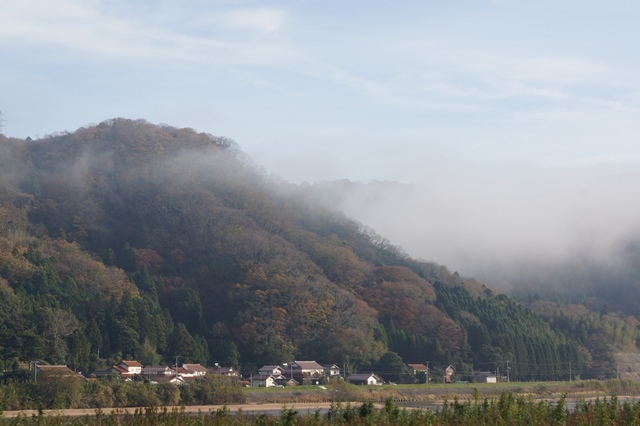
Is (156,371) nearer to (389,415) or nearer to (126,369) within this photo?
(126,369)

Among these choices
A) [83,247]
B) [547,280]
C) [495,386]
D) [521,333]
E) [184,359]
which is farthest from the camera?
[547,280]

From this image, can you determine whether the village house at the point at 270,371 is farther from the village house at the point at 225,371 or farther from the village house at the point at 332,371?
the village house at the point at 332,371

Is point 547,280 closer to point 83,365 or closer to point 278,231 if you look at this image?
point 278,231

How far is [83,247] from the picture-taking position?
9731 centimetres

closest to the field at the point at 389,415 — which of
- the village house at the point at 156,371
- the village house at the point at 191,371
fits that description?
the village house at the point at 156,371

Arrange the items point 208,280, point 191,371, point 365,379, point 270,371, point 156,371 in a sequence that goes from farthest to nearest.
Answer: point 208,280 → point 365,379 → point 270,371 → point 191,371 → point 156,371

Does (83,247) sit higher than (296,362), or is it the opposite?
(83,247)

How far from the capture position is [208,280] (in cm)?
8925

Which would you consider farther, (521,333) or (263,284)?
(521,333)

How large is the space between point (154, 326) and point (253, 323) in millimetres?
8820

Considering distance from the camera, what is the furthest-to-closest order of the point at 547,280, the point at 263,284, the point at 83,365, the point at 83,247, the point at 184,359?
the point at 547,280, the point at 83,247, the point at 263,284, the point at 184,359, the point at 83,365

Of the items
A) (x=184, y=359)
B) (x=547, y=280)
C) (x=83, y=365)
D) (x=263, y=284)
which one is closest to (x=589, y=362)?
(x=263, y=284)

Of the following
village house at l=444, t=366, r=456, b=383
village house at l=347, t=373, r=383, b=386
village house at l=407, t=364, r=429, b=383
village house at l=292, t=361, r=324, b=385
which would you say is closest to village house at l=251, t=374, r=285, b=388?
village house at l=292, t=361, r=324, b=385

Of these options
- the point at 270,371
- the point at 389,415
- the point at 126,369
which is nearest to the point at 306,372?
the point at 270,371
